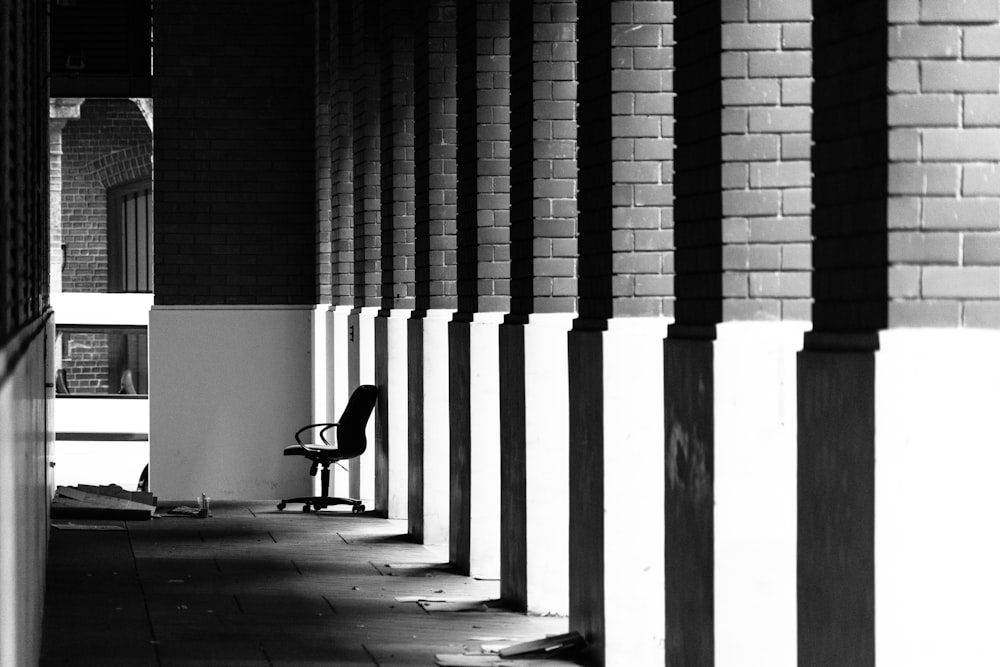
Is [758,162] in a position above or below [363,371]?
above

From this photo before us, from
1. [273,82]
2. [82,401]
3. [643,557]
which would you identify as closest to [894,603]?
[643,557]

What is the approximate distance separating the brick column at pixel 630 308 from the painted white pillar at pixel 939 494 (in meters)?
2.67

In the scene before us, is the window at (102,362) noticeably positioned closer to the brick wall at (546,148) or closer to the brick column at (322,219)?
the brick column at (322,219)

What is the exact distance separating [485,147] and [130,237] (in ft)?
50.6

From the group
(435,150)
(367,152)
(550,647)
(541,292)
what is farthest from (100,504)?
(550,647)

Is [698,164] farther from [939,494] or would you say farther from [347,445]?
[347,445]

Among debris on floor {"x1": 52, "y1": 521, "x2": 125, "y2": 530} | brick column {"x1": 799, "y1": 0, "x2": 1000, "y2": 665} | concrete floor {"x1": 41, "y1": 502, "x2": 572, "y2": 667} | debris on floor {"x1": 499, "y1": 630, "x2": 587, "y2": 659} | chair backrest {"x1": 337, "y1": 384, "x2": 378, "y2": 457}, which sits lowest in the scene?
concrete floor {"x1": 41, "y1": 502, "x2": 572, "y2": 667}

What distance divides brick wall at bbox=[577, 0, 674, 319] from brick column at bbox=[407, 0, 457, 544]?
11.0ft

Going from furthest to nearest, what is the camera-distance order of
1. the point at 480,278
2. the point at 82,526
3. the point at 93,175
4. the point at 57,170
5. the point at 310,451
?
the point at 93,175, the point at 57,170, the point at 310,451, the point at 82,526, the point at 480,278

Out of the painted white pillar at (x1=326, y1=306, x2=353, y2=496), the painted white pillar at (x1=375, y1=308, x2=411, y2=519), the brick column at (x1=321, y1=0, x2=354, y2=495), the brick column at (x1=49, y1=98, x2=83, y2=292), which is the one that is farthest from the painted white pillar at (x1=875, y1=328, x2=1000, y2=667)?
the brick column at (x1=49, y1=98, x2=83, y2=292)

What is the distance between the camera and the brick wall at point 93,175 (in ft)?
76.3

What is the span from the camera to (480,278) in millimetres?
9258

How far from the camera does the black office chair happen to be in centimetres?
1269

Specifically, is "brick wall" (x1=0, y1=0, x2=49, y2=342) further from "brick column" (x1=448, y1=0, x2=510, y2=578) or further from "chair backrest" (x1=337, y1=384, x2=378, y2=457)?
"chair backrest" (x1=337, y1=384, x2=378, y2=457)
